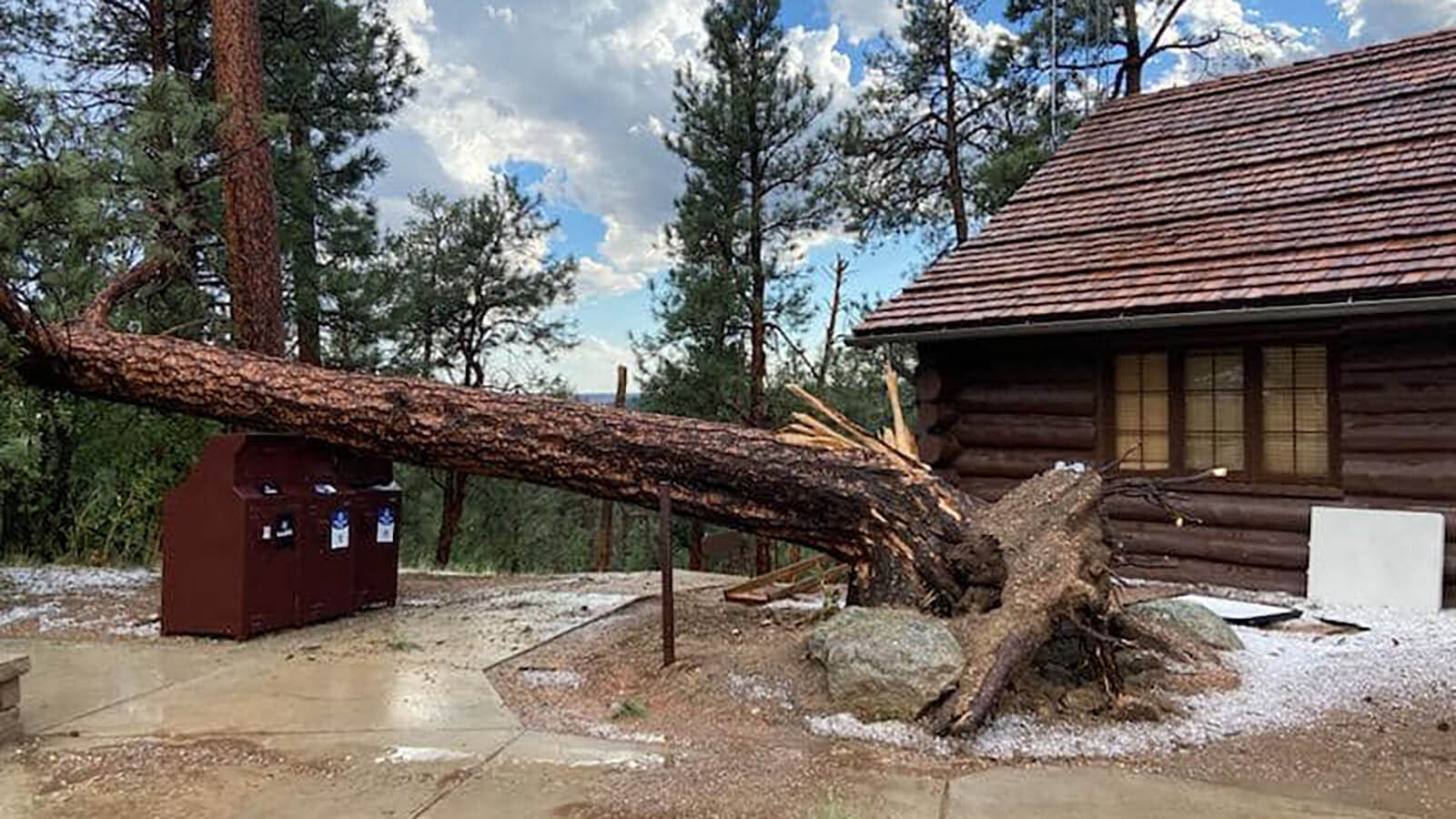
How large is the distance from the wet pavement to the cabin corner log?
4.17ft

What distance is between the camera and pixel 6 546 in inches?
416

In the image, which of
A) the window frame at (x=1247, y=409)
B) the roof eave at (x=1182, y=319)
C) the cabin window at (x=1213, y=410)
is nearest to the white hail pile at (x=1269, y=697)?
the window frame at (x=1247, y=409)

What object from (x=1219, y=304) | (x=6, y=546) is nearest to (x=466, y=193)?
(x=6, y=546)

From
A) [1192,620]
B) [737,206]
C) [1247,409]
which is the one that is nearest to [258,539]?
[1192,620]

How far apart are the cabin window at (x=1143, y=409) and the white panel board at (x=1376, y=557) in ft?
4.35

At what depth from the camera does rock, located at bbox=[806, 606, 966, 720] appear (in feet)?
14.4

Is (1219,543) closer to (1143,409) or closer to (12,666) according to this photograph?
(1143,409)

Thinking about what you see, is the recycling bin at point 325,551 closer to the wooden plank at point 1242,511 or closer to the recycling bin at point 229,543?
the recycling bin at point 229,543

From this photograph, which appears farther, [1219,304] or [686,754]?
Result: [1219,304]

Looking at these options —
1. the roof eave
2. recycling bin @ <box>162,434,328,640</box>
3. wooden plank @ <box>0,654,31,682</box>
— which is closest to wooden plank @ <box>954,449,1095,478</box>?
the roof eave

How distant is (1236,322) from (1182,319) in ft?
1.60

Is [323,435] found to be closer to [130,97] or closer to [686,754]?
[686,754]

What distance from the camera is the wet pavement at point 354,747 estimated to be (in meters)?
3.46

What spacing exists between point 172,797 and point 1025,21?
16.9 m
